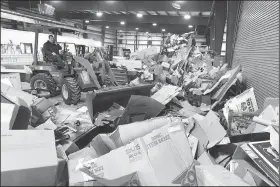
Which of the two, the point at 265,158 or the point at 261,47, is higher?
the point at 261,47

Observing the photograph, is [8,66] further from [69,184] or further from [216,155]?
[216,155]

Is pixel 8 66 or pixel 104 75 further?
pixel 104 75

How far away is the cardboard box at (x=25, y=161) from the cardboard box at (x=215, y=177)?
2.78ft

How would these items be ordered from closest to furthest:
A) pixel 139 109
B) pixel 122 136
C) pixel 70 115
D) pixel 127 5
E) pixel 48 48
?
pixel 122 136
pixel 139 109
pixel 70 115
pixel 48 48
pixel 127 5

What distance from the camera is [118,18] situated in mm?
15680

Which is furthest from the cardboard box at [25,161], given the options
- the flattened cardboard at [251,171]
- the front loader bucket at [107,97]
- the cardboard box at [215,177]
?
the front loader bucket at [107,97]

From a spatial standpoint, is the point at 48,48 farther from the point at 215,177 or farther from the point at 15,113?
the point at 215,177

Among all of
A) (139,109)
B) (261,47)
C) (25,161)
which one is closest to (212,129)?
(139,109)

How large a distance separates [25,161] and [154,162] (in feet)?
2.43

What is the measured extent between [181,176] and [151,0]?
37.0ft

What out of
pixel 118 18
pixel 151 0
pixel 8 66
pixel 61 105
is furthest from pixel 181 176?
pixel 118 18

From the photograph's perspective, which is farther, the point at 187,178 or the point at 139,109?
the point at 139,109

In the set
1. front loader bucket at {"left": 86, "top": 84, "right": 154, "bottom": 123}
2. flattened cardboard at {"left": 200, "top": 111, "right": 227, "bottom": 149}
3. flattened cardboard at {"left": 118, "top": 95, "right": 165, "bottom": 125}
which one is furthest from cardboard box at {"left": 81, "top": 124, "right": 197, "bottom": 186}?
front loader bucket at {"left": 86, "top": 84, "right": 154, "bottom": 123}

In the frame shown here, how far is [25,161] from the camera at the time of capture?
4.03 ft
